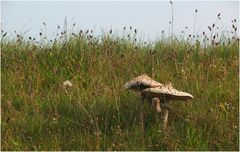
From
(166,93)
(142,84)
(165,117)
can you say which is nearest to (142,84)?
(142,84)

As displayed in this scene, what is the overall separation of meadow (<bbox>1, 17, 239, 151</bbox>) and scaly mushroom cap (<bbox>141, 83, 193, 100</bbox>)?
10.3 inches

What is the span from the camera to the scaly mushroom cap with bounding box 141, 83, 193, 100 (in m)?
5.55

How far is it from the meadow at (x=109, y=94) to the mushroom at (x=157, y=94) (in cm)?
15

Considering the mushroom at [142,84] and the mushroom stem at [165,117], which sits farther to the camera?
the mushroom at [142,84]

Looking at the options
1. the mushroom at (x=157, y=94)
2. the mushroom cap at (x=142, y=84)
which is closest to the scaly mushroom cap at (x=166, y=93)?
the mushroom at (x=157, y=94)

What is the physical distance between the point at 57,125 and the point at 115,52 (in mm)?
3215

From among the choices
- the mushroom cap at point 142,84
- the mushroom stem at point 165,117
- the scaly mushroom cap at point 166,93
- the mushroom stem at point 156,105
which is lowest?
the mushroom stem at point 165,117

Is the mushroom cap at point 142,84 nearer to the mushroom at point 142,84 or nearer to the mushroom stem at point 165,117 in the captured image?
the mushroom at point 142,84

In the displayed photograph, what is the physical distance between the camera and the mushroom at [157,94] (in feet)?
18.3

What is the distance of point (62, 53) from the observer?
8461mm

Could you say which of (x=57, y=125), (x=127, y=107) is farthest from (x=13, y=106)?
(x=127, y=107)

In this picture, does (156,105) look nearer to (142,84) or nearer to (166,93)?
(166,93)

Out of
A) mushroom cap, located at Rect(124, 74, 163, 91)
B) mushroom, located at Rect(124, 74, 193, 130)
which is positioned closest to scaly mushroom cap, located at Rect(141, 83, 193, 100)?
mushroom, located at Rect(124, 74, 193, 130)

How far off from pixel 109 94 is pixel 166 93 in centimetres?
106
